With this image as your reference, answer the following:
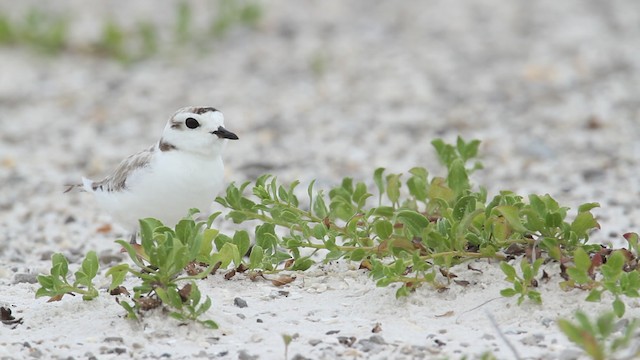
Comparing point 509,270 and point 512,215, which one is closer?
point 509,270

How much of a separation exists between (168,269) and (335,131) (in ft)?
15.8

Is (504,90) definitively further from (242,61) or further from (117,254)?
(117,254)

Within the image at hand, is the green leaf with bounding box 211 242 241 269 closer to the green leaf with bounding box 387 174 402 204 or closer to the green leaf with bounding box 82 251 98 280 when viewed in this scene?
the green leaf with bounding box 82 251 98 280

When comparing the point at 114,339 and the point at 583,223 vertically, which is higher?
the point at 583,223

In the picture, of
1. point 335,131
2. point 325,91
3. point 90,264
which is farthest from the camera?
point 325,91

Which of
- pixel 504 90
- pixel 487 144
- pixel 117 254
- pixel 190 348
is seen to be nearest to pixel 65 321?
pixel 190 348

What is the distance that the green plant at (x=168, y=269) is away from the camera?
3.75 metres

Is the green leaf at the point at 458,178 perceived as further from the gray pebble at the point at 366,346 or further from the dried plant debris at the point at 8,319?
the dried plant debris at the point at 8,319

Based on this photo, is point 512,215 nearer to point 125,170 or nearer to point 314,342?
point 314,342

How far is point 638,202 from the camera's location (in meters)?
6.28

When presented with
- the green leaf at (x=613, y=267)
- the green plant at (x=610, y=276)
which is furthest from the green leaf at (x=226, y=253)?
the green leaf at (x=613, y=267)

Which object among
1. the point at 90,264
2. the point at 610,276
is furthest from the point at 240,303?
the point at 610,276

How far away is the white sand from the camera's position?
387 cm

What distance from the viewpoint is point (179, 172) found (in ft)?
14.8
